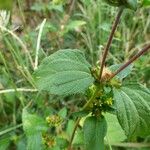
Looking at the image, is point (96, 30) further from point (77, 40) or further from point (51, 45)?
point (51, 45)

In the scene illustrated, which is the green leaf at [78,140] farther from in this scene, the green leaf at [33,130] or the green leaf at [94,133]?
the green leaf at [94,133]

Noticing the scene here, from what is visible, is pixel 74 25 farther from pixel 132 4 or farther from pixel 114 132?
pixel 132 4

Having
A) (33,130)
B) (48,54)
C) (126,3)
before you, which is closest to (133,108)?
(126,3)

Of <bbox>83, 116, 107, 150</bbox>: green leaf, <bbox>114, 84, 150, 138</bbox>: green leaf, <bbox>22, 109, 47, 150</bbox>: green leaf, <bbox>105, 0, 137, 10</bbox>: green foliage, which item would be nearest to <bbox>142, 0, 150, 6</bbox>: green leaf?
<bbox>105, 0, 137, 10</bbox>: green foliage

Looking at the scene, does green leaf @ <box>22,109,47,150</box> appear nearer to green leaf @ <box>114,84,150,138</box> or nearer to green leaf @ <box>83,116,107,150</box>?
green leaf @ <box>83,116,107,150</box>

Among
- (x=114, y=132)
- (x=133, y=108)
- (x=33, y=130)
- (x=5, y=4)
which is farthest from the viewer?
(x=114, y=132)

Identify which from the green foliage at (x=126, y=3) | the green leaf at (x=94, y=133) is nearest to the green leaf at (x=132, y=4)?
the green foliage at (x=126, y=3)
